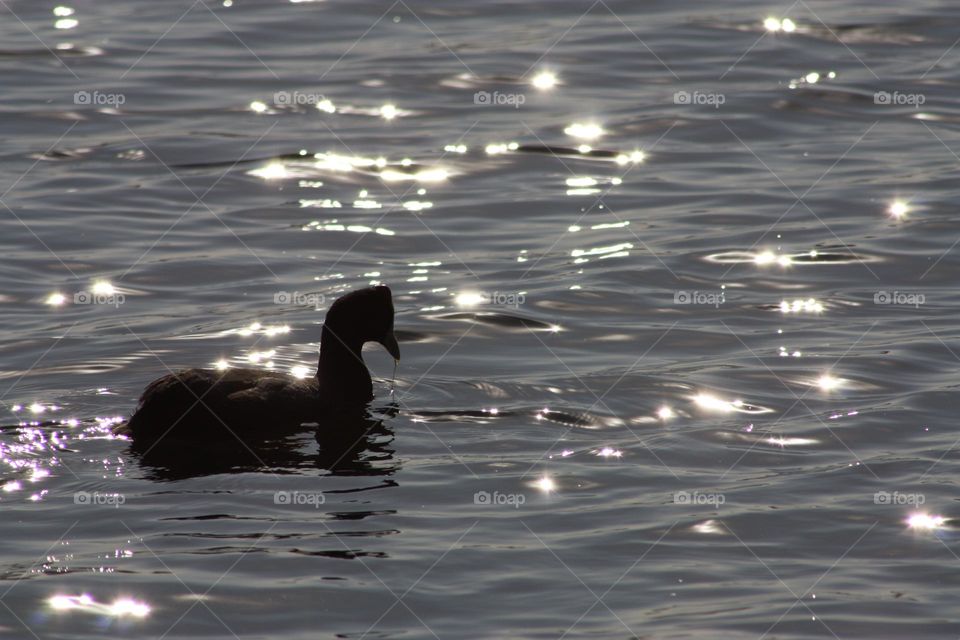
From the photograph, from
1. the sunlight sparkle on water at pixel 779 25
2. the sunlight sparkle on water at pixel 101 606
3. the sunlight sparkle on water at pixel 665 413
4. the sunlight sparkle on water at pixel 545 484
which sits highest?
the sunlight sparkle on water at pixel 779 25

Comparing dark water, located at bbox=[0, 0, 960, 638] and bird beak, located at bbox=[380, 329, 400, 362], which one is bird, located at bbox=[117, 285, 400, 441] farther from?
dark water, located at bbox=[0, 0, 960, 638]

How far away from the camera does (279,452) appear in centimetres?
1080

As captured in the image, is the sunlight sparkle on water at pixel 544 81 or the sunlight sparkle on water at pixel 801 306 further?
the sunlight sparkle on water at pixel 544 81

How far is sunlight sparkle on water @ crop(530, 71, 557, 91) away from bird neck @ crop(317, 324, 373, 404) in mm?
9416

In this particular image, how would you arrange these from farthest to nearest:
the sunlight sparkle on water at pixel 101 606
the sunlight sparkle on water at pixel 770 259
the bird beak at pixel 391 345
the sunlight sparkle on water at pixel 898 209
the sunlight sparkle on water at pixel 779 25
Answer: the sunlight sparkle on water at pixel 779 25 < the sunlight sparkle on water at pixel 898 209 < the sunlight sparkle on water at pixel 770 259 < the bird beak at pixel 391 345 < the sunlight sparkle on water at pixel 101 606

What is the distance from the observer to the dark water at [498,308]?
8.84m

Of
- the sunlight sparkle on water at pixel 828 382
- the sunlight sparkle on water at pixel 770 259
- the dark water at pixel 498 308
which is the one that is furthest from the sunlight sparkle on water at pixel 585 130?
the sunlight sparkle on water at pixel 828 382

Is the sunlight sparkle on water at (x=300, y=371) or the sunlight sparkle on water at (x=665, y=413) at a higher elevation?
the sunlight sparkle on water at (x=300, y=371)

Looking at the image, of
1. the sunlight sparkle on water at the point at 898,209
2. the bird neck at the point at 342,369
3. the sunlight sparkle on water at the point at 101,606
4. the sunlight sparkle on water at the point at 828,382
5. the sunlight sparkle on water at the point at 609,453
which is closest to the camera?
the sunlight sparkle on water at the point at 101,606

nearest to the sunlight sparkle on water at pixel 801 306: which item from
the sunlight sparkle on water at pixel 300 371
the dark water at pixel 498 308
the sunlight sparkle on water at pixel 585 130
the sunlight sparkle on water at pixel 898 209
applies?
the dark water at pixel 498 308

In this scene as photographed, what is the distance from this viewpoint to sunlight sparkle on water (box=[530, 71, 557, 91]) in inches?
822

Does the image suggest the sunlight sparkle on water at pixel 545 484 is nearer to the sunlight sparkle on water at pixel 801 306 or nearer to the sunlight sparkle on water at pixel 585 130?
the sunlight sparkle on water at pixel 801 306

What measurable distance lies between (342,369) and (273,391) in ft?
2.59

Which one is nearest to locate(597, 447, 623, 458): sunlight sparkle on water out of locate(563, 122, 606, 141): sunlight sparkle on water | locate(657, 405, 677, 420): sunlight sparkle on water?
locate(657, 405, 677, 420): sunlight sparkle on water
